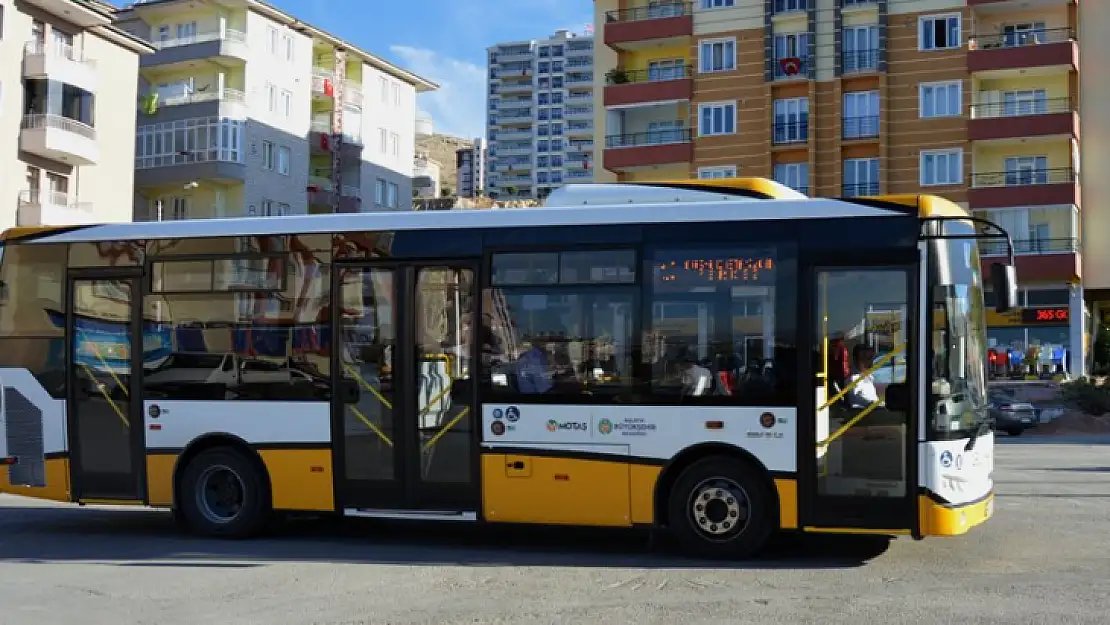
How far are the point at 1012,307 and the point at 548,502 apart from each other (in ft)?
14.2

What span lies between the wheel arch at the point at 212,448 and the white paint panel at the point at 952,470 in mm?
6248

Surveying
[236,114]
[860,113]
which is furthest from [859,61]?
[236,114]

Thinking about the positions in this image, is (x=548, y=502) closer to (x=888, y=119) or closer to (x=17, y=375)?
(x=17, y=375)

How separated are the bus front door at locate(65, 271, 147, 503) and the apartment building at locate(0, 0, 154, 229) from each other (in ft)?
103

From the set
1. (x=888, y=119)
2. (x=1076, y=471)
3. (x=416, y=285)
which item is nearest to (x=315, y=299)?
(x=416, y=285)

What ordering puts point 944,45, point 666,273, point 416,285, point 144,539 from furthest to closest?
point 944,45, point 144,539, point 416,285, point 666,273

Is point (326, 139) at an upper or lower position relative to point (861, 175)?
upper

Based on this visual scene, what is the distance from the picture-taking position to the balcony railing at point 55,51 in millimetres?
44469

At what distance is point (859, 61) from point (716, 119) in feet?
20.4

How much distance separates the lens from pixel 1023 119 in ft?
159

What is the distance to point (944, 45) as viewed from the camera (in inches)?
1967

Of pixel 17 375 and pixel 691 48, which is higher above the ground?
pixel 691 48

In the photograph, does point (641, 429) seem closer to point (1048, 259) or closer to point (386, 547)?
point (386, 547)

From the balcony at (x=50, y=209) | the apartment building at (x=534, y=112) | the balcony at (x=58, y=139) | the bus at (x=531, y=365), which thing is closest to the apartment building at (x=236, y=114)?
the balcony at (x=50, y=209)
